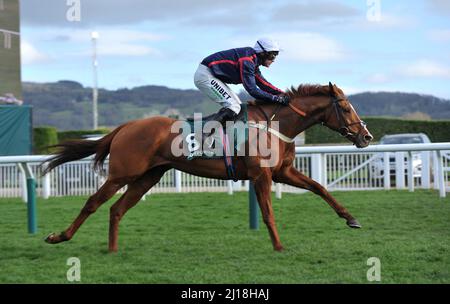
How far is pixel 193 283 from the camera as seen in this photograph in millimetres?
4906

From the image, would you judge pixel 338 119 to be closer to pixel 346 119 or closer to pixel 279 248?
pixel 346 119

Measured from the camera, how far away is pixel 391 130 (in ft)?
79.9

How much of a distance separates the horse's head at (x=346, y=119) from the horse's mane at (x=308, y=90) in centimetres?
11

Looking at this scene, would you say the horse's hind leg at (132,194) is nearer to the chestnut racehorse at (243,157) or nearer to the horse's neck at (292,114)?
the chestnut racehorse at (243,157)

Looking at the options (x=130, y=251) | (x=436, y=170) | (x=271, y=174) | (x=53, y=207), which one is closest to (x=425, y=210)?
(x=436, y=170)

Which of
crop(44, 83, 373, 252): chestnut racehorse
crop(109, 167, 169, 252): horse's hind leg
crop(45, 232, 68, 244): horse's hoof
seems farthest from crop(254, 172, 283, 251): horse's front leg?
crop(45, 232, 68, 244): horse's hoof

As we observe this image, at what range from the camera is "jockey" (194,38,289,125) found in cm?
637

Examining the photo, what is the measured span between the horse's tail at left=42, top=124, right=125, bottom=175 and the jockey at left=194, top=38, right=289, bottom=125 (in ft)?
3.57

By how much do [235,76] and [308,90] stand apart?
2.45 feet

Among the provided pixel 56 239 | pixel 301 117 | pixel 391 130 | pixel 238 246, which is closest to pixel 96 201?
pixel 56 239

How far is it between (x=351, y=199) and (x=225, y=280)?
644 centimetres

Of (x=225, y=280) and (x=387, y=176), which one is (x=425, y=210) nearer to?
(x=387, y=176)

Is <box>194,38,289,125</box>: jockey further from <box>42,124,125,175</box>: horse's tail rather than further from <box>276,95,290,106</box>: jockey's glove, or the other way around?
<box>42,124,125,175</box>: horse's tail

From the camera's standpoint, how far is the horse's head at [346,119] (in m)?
6.49
